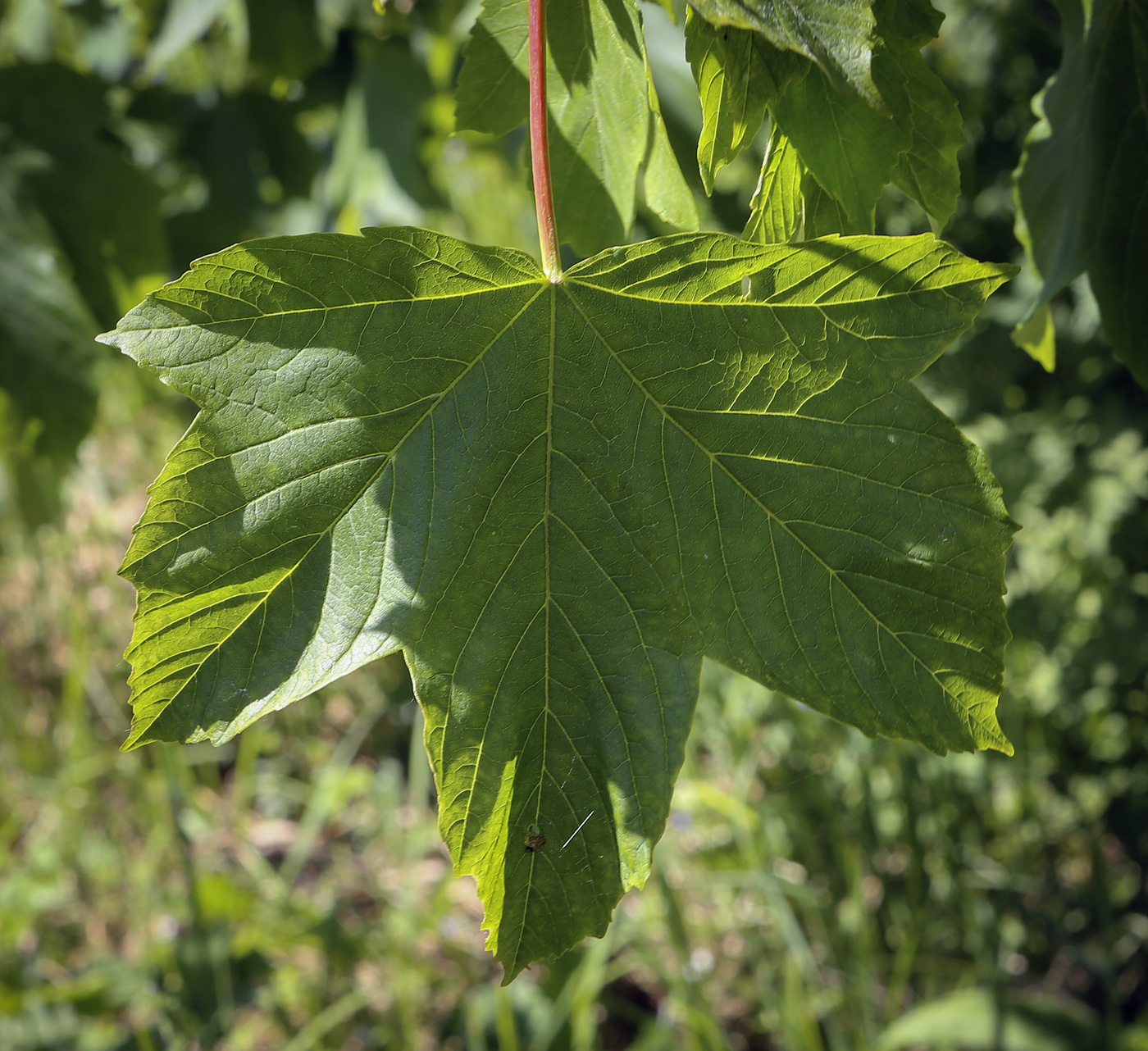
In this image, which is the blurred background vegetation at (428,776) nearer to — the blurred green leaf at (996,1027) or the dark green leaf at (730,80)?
the blurred green leaf at (996,1027)

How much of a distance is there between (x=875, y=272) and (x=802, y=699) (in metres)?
0.21

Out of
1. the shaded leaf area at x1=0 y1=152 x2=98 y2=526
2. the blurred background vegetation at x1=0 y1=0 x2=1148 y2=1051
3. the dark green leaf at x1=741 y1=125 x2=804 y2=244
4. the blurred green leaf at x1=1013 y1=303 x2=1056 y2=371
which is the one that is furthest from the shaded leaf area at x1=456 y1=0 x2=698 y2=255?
the shaded leaf area at x1=0 y1=152 x2=98 y2=526

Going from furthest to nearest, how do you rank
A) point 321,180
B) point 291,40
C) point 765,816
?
point 765,816 → point 321,180 → point 291,40

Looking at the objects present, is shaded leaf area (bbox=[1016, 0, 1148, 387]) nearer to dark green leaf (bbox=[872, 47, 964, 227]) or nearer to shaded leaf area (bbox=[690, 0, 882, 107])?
dark green leaf (bbox=[872, 47, 964, 227])

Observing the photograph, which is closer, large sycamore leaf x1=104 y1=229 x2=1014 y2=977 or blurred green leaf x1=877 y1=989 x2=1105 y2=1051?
large sycamore leaf x1=104 y1=229 x2=1014 y2=977

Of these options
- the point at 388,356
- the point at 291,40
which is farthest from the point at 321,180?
the point at 388,356

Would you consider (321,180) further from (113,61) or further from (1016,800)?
(1016,800)

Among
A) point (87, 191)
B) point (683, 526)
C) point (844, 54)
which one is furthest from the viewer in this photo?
point (87, 191)

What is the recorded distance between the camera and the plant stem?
0.47 meters

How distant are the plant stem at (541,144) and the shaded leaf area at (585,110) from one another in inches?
2.8

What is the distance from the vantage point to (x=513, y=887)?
46 cm

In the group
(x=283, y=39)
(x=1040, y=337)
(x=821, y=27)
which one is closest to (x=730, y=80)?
(x=821, y=27)

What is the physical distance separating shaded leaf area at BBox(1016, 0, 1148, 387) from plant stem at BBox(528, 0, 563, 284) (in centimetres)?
32

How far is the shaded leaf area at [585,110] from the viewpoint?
543 mm
